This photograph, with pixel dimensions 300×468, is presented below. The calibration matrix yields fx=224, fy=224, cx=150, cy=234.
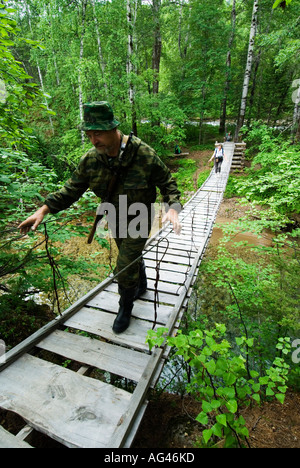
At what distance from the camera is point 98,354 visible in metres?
1.95

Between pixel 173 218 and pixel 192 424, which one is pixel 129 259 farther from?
pixel 192 424

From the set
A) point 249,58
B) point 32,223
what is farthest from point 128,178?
point 249,58

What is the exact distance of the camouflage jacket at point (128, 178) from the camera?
189 centimetres

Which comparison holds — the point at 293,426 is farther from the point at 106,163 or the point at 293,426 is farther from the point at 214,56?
the point at 214,56

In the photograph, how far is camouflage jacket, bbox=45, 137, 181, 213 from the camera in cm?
189

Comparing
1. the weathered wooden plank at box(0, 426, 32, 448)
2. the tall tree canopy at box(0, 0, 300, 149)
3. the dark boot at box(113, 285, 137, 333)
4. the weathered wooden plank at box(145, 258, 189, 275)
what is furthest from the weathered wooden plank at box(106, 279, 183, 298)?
the tall tree canopy at box(0, 0, 300, 149)

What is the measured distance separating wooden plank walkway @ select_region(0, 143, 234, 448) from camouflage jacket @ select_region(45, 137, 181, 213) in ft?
1.46

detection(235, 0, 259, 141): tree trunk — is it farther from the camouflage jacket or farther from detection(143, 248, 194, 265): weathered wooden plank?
the camouflage jacket

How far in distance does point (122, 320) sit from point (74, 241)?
5.85 metres

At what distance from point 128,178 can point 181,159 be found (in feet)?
44.3

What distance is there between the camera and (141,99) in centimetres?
1089

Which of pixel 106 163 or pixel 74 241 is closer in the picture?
pixel 106 163
